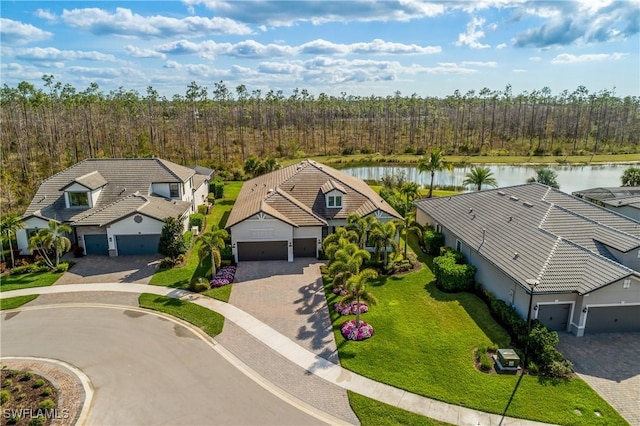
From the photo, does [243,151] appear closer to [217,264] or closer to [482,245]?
[217,264]

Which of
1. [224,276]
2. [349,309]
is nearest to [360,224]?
[349,309]

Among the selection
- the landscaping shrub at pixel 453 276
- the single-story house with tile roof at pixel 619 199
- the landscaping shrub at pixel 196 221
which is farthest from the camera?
the landscaping shrub at pixel 196 221

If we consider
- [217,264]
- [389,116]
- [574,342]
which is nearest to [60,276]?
[217,264]

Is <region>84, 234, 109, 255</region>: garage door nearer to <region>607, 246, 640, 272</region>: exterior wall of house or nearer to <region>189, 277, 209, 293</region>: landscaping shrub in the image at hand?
<region>189, 277, 209, 293</region>: landscaping shrub

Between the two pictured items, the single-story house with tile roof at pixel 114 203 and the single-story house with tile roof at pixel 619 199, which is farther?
the single-story house with tile roof at pixel 619 199

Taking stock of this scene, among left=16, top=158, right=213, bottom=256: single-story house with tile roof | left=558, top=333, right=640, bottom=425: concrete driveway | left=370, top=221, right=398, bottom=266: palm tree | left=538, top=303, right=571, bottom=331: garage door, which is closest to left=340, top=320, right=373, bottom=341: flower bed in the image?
left=370, top=221, right=398, bottom=266: palm tree

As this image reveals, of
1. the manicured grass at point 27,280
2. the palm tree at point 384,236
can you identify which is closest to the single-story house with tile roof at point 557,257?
the palm tree at point 384,236

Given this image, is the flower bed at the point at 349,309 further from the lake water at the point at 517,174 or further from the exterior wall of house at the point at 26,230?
the lake water at the point at 517,174
